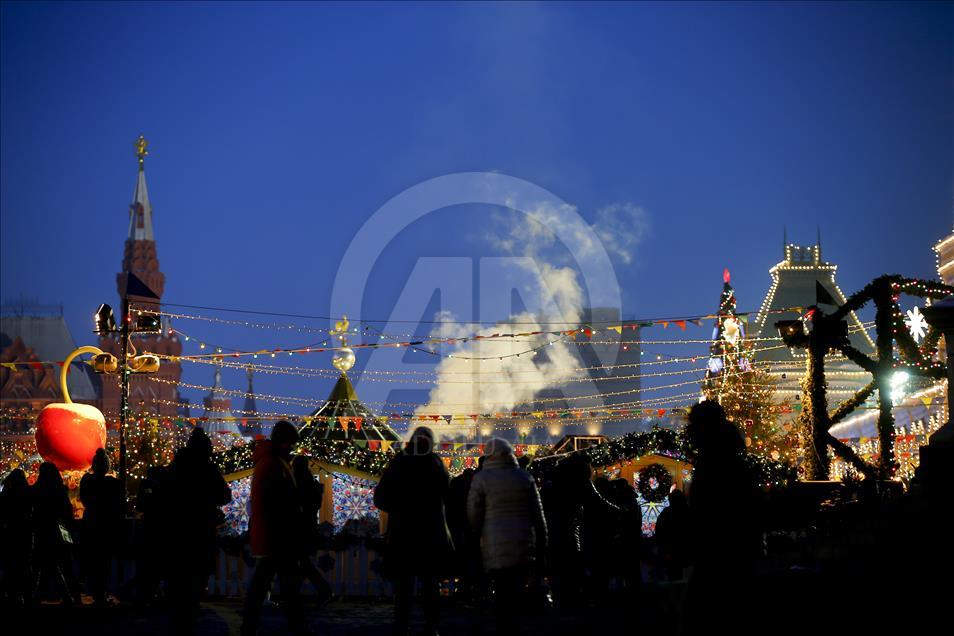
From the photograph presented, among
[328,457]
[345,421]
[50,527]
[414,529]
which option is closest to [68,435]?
[328,457]

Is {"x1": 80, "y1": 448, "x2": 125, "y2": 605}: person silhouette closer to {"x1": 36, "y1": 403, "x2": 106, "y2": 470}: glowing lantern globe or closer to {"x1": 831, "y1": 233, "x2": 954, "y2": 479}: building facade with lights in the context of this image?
{"x1": 36, "y1": 403, "x2": 106, "y2": 470}: glowing lantern globe

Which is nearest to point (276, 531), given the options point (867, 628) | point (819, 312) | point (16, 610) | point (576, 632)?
point (576, 632)

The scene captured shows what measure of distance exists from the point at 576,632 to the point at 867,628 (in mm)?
3633

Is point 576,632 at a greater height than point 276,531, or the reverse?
point 276,531

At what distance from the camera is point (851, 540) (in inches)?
382

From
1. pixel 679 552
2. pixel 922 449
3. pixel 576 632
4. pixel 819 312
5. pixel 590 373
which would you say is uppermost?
pixel 590 373

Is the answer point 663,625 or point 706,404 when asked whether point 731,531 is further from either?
point 663,625

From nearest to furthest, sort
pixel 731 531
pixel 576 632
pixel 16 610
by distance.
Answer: pixel 731 531 → pixel 576 632 → pixel 16 610

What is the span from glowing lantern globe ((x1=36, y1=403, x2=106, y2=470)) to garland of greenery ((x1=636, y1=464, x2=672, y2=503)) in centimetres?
967

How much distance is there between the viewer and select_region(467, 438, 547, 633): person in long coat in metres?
8.54

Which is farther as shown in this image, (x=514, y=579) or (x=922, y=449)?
(x=922, y=449)

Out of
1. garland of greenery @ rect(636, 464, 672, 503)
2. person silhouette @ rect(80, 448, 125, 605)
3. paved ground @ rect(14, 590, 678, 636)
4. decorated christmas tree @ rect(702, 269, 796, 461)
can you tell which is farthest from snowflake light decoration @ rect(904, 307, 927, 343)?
decorated christmas tree @ rect(702, 269, 796, 461)

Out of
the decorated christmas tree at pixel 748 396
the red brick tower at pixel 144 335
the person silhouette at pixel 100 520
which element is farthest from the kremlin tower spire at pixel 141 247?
the person silhouette at pixel 100 520

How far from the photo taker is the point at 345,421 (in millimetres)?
26812
